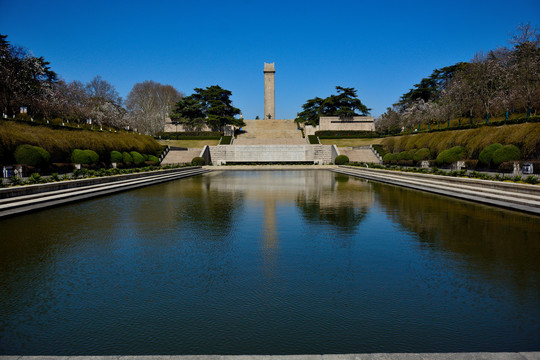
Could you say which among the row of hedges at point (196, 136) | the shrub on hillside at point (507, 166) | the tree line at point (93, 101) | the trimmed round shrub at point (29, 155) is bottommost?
the shrub on hillside at point (507, 166)

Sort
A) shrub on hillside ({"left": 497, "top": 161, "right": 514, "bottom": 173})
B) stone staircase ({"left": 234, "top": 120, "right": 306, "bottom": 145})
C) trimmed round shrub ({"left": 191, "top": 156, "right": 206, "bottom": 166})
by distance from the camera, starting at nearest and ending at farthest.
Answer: shrub on hillside ({"left": 497, "top": 161, "right": 514, "bottom": 173}), trimmed round shrub ({"left": 191, "top": 156, "right": 206, "bottom": 166}), stone staircase ({"left": 234, "top": 120, "right": 306, "bottom": 145})

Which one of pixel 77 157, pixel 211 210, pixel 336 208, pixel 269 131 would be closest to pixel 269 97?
pixel 269 131

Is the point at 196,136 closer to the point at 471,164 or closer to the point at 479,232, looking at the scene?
the point at 471,164

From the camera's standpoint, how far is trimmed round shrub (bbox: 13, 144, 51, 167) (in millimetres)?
23375

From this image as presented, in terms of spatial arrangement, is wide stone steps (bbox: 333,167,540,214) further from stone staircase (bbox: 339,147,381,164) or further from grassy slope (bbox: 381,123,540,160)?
stone staircase (bbox: 339,147,381,164)

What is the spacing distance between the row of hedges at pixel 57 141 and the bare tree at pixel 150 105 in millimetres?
32893

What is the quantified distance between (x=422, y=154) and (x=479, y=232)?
2942cm

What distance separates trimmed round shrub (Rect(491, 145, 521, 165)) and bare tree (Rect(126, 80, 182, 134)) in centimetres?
6041

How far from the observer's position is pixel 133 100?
79.2 metres

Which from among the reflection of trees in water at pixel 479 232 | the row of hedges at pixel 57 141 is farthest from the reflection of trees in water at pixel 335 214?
the row of hedges at pixel 57 141

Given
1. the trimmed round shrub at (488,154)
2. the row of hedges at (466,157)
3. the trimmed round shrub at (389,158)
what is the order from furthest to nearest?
the trimmed round shrub at (389,158), the trimmed round shrub at (488,154), the row of hedges at (466,157)

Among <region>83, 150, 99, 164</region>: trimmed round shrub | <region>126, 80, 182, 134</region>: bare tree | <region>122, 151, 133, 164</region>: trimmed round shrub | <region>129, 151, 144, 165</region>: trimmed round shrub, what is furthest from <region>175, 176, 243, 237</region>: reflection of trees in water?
<region>126, 80, 182, 134</region>: bare tree

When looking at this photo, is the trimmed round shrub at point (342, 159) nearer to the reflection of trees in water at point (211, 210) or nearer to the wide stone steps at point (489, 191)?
the wide stone steps at point (489, 191)

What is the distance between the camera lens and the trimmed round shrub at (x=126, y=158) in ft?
117
